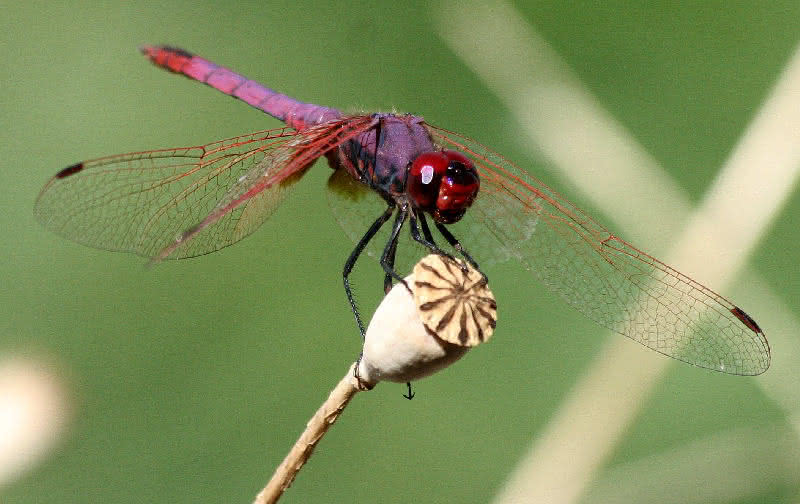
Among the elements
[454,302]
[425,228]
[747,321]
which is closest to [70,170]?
[425,228]

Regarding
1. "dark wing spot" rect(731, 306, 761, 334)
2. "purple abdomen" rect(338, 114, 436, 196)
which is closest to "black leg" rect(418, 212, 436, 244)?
Answer: "purple abdomen" rect(338, 114, 436, 196)

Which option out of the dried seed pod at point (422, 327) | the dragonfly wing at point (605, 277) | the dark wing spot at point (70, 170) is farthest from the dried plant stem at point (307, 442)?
the dark wing spot at point (70, 170)

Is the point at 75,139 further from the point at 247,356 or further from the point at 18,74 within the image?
the point at 247,356

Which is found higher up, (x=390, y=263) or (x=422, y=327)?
(x=390, y=263)

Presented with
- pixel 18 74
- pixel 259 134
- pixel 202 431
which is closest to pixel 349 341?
pixel 202 431

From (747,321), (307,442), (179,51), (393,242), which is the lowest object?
(307,442)

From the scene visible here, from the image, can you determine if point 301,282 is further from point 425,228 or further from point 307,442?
point 307,442
